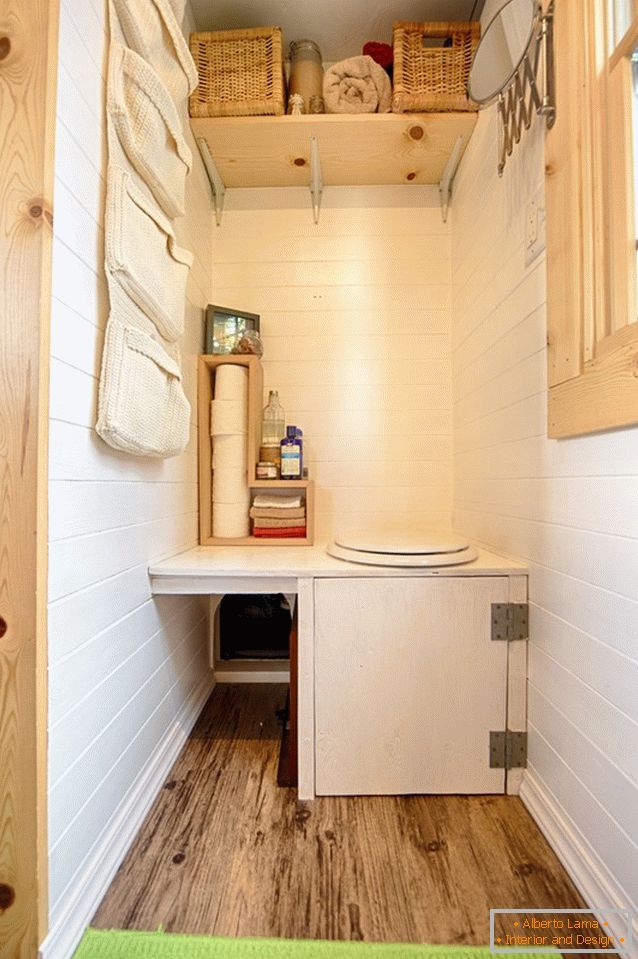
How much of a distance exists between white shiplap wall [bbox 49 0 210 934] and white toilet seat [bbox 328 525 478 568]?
1.99ft

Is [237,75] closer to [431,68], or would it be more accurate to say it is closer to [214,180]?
[214,180]

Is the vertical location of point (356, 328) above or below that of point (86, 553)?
above

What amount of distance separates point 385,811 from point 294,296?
1954mm

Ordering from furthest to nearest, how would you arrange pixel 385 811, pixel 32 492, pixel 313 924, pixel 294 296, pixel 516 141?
pixel 294 296, pixel 516 141, pixel 385 811, pixel 313 924, pixel 32 492

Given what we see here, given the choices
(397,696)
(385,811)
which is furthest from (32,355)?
(385,811)

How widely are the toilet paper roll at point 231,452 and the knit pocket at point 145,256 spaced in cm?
53

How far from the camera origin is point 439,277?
1947 mm

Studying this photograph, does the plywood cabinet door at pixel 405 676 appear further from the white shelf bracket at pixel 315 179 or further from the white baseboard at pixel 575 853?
the white shelf bracket at pixel 315 179

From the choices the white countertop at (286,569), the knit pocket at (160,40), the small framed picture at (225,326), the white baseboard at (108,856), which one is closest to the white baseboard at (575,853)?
the white countertop at (286,569)

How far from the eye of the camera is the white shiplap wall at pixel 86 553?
790 millimetres

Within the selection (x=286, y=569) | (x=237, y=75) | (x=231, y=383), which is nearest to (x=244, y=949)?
(x=286, y=569)

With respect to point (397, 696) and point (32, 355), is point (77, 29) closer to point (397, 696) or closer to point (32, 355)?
point (32, 355)

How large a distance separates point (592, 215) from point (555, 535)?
2.43ft

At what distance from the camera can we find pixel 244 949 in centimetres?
80
